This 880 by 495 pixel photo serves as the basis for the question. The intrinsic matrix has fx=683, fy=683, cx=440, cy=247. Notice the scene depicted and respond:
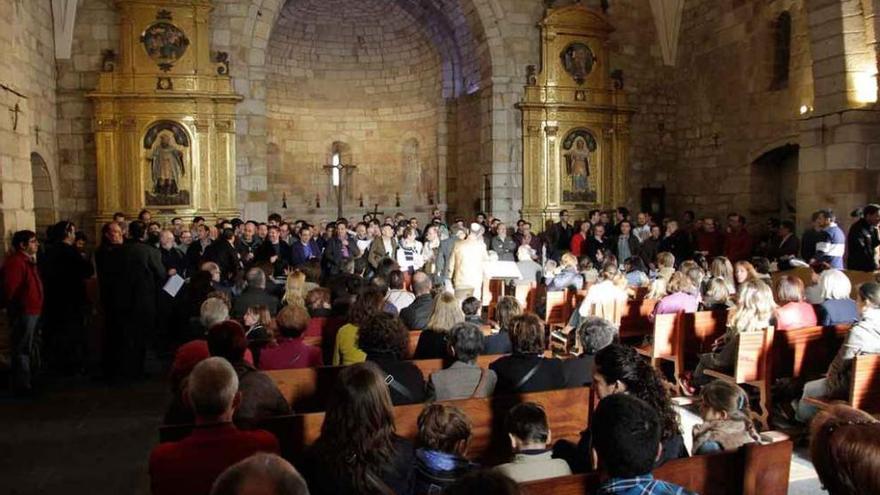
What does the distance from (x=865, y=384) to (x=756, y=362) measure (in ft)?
2.97

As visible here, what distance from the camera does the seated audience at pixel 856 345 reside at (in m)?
4.76

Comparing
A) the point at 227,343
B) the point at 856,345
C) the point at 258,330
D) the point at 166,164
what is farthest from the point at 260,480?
the point at 166,164

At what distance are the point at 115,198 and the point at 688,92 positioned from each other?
42.3ft

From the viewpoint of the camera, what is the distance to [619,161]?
52.6ft

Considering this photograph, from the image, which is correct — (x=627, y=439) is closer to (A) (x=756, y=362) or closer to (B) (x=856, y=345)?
(B) (x=856, y=345)

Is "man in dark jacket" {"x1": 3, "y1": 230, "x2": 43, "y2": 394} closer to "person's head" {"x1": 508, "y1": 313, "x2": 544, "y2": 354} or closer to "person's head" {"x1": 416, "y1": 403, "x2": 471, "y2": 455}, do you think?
"person's head" {"x1": 508, "y1": 313, "x2": 544, "y2": 354}

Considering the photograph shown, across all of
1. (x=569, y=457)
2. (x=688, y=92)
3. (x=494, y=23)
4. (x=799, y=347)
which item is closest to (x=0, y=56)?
(x=569, y=457)

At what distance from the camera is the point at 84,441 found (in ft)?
18.1

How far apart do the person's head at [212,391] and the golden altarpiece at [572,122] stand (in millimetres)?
12996

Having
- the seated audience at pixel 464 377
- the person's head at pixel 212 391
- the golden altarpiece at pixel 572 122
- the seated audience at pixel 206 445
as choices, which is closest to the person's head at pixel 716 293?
the seated audience at pixel 464 377

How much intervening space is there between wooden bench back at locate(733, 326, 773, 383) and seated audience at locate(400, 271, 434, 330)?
261 centimetres

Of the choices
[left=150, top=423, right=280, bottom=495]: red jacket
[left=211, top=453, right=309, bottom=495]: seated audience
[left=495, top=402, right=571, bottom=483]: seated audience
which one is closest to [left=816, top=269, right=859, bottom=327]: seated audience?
[left=495, top=402, right=571, bottom=483]: seated audience

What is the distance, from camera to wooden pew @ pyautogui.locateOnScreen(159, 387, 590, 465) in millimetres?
3451

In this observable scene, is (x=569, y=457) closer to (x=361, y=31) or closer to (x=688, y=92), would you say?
(x=688, y=92)
